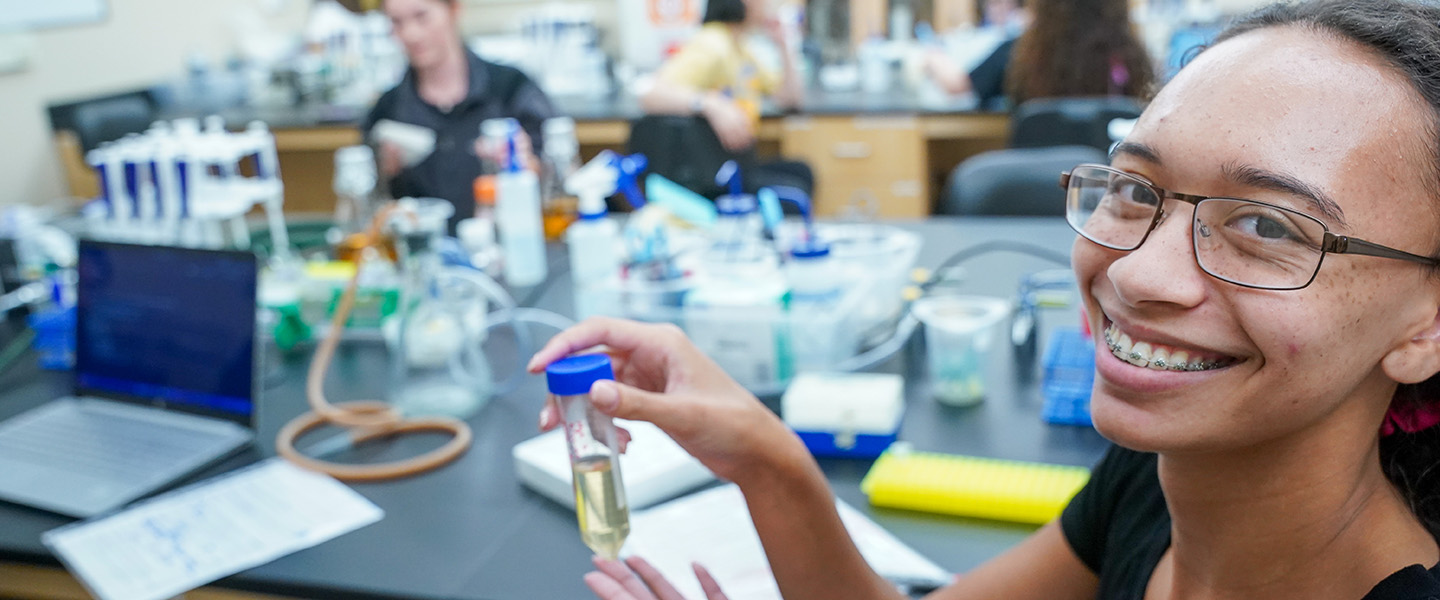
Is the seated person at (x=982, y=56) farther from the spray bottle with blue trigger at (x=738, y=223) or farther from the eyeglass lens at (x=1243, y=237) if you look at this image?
the eyeglass lens at (x=1243, y=237)

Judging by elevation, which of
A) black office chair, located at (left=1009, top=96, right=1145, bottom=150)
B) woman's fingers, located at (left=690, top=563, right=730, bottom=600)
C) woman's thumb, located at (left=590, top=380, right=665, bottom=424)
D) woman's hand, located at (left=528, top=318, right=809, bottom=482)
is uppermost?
woman's thumb, located at (left=590, top=380, right=665, bottom=424)

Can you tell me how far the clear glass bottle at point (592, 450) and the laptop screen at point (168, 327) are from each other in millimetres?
671

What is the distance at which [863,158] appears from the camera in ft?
13.6

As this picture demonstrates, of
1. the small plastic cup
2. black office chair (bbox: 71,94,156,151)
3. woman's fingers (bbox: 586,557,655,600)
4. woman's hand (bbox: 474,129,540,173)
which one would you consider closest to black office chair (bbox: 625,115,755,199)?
woman's hand (bbox: 474,129,540,173)

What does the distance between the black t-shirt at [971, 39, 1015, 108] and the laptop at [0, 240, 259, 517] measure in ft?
10.0

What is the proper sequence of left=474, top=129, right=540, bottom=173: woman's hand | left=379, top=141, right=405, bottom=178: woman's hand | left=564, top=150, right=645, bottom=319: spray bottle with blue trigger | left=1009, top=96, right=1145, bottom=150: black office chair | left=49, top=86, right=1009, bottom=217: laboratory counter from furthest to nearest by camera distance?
left=49, top=86, right=1009, bottom=217: laboratory counter, left=1009, top=96, right=1145, bottom=150: black office chair, left=379, top=141, right=405, bottom=178: woman's hand, left=474, top=129, right=540, bottom=173: woman's hand, left=564, top=150, right=645, bottom=319: spray bottle with blue trigger

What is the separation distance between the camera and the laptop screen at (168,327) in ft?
4.77

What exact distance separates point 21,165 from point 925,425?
4.57 m

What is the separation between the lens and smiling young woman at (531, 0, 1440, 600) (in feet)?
2.26

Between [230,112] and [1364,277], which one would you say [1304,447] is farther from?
[230,112]

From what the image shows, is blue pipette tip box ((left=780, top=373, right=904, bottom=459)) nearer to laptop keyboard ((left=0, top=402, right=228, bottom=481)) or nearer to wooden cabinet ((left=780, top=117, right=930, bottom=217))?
laptop keyboard ((left=0, top=402, right=228, bottom=481))

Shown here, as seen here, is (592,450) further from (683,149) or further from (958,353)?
(683,149)

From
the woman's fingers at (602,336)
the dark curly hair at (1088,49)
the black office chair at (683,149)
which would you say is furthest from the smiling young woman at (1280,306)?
the dark curly hair at (1088,49)

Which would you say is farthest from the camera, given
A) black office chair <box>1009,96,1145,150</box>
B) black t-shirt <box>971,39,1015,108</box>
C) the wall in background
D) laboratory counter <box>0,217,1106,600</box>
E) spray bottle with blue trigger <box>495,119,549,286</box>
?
the wall in background
